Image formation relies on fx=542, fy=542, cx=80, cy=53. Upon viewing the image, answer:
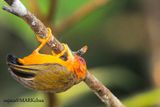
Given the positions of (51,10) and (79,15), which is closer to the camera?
(51,10)

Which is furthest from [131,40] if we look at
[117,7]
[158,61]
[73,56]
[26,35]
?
[73,56]

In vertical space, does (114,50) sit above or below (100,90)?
above

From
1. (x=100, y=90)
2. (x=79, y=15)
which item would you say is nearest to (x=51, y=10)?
(x=79, y=15)

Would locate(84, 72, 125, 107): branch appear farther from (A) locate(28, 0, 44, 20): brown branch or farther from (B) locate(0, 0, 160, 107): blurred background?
(B) locate(0, 0, 160, 107): blurred background

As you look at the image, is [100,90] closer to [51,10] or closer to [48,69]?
[48,69]

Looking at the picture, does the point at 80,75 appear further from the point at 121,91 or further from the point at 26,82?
the point at 121,91

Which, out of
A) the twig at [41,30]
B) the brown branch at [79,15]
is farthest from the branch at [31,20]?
the brown branch at [79,15]
